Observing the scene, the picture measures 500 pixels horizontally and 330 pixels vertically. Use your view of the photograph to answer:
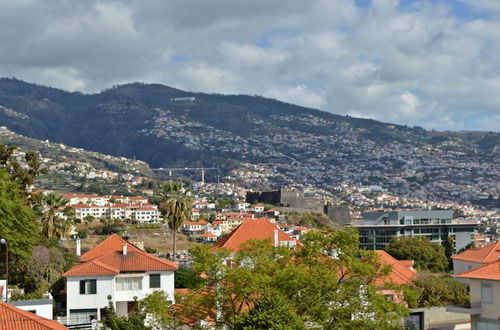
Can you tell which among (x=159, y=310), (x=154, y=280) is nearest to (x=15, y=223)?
(x=154, y=280)

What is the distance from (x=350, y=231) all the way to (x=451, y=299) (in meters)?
17.4

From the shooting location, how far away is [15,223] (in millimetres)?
46125

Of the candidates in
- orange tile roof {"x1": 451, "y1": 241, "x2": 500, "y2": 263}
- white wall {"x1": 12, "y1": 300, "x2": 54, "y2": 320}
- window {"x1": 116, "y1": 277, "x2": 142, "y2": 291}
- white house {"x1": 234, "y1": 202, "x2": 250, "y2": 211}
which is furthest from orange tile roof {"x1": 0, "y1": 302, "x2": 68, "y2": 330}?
white house {"x1": 234, "y1": 202, "x2": 250, "y2": 211}

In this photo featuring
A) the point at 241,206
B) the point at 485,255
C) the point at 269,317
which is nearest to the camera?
the point at 269,317

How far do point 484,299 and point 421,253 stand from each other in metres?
58.2

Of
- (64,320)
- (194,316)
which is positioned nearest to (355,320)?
(194,316)

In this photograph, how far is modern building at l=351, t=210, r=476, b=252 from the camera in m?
130

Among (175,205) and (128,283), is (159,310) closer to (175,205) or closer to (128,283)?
(128,283)

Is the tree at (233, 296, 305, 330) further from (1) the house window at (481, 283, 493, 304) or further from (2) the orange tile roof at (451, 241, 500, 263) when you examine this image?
(2) the orange tile roof at (451, 241, 500, 263)

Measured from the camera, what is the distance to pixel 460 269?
6662cm

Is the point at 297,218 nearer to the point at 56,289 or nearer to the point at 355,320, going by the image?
the point at 56,289

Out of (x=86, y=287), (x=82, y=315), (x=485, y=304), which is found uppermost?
(x=485, y=304)

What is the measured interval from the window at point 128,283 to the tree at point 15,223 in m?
8.53

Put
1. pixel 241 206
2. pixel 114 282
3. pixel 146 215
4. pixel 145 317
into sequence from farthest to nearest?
1. pixel 241 206
2. pixel 146 215
3. pixel 114 282
4. pixel 145 317
